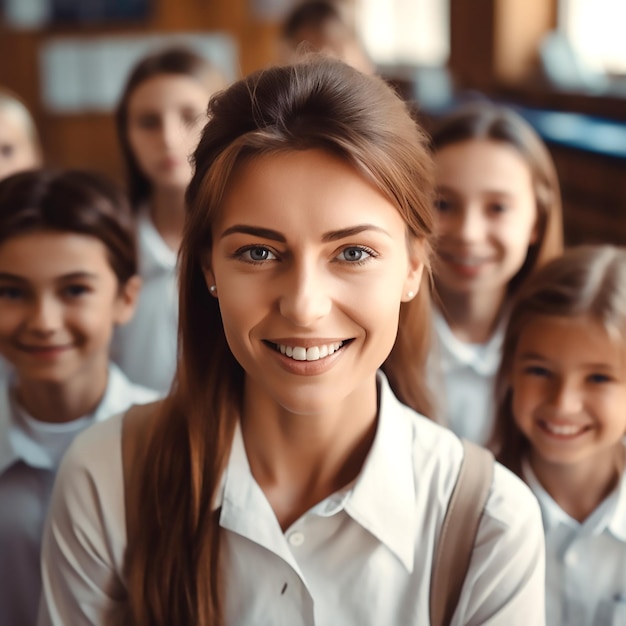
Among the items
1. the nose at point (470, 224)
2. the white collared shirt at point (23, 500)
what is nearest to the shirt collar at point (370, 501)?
the white collared shirt at point (23, 500)

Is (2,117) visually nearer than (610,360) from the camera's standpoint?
No

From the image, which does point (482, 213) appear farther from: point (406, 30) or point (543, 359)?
point (406, 30)

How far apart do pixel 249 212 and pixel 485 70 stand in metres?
4.47

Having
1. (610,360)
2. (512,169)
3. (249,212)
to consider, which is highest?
(249,212)

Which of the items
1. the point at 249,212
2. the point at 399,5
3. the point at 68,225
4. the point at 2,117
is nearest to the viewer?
the point at 249,212

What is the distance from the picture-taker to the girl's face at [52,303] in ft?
5.66

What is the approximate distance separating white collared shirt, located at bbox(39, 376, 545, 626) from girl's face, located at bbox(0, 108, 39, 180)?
162cm

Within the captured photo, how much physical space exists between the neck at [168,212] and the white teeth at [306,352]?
1481 mm

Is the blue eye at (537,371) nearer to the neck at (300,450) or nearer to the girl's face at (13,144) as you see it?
the neck at (300,450)

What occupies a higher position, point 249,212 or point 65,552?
point 249,212

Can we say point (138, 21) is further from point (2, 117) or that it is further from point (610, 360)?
point (610, 360)

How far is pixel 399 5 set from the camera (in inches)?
297

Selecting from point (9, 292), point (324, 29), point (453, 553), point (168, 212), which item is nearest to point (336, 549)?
point (453, 553)

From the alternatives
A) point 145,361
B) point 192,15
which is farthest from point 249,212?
point 192,15
